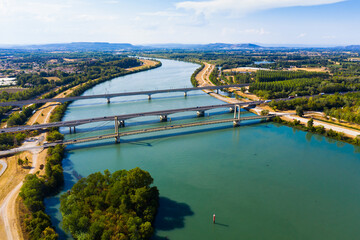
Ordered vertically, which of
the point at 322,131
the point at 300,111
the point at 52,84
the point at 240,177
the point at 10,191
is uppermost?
the point at 52,84

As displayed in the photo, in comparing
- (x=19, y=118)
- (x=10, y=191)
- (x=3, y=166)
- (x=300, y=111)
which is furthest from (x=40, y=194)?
(x=300, y=111)

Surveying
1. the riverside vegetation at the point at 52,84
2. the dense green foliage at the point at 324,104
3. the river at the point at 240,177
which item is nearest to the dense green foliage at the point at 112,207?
the river at the point at 240,177

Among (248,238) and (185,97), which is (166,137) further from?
(185,97)

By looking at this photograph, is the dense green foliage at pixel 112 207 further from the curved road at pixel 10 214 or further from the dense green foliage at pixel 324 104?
the dense green foliage at pixel 324 104

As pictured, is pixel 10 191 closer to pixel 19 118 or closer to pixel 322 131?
pixel 19 118

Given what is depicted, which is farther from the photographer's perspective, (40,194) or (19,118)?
(19,118)
